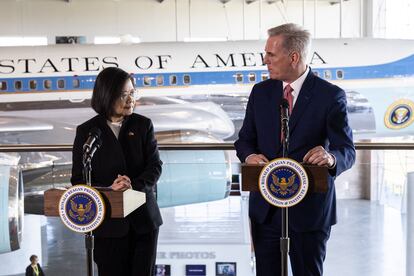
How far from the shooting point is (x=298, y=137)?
276cm

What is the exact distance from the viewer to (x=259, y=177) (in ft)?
8.10

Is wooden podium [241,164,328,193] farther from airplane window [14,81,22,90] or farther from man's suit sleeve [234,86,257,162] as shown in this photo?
airplane window [14,81,22,90]

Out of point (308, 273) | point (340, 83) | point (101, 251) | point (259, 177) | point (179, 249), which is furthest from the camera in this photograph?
point (340, 83)

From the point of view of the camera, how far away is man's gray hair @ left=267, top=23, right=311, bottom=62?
2736mm

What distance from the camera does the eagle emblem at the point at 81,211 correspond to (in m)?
2.51

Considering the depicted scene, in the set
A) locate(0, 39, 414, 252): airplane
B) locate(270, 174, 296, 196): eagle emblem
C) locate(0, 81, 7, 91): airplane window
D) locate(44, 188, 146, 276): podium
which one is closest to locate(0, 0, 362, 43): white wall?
locate(0, 39, 414, 252): airplane

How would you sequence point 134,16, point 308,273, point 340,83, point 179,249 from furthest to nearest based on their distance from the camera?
point 134,16 → point 340,83 → point 179,249 → point 308,273

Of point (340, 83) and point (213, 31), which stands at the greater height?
point (213, 31)

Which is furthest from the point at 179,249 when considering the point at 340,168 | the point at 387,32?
the point at 387,32

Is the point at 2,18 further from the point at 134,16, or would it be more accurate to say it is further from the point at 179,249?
the point at 179,249

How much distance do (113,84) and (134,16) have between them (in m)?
18.1

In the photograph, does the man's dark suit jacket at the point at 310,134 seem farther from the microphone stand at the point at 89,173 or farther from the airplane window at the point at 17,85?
the airplane window at the point at 17,85

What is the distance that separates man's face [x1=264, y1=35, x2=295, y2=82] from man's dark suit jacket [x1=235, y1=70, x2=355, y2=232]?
103 mm

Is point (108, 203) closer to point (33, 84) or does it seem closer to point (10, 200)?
point (10, 200)
